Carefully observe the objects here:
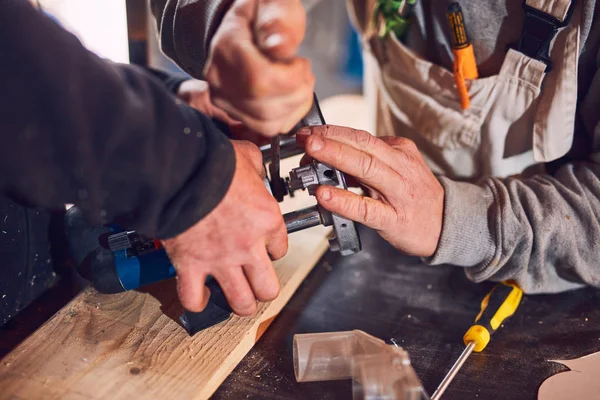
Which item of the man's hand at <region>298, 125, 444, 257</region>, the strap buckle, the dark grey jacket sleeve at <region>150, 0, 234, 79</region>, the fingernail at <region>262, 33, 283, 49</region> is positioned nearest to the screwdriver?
the man's hand at <region>298, 125, 444, 257</region>

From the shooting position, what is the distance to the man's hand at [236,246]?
2.08 feet

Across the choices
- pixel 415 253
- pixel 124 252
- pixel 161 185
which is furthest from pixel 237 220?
pixel 415 253

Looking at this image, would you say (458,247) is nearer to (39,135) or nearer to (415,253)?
(415,253)

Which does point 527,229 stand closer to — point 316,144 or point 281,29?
point 316,144

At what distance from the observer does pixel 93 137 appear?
0.54 m

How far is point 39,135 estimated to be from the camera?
0.53 metres

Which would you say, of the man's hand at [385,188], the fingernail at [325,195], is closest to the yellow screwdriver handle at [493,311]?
the man's hand at [385,188]

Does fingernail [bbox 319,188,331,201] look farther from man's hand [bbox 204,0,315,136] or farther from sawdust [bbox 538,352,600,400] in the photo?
sawdust [bbox 538,352,600,400]

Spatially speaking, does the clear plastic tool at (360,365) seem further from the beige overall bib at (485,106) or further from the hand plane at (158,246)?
the beige overall bib at (485,106)

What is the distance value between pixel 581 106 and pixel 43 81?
827 millimetres

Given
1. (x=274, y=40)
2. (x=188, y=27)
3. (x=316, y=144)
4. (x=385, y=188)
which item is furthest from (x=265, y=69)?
(x=188, y=27)

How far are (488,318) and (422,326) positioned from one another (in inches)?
4.1

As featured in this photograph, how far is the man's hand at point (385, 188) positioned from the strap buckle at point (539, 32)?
26 centimetres

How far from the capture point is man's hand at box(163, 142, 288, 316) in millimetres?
633
